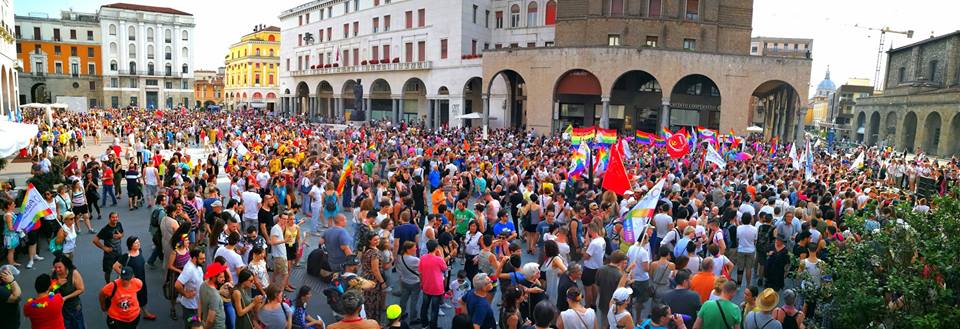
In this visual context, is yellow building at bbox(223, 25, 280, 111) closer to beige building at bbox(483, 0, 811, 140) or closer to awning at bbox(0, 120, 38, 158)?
beige building at bbox(483, 0, 811, 140)

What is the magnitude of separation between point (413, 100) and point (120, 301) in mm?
45932

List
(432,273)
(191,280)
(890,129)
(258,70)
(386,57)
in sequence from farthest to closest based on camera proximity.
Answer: (258,70)
(890,129)
(386,57)
(432,273)
(191,280)

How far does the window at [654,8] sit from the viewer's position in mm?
38188

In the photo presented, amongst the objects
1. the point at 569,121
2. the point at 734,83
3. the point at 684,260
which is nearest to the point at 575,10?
the point at 569,121

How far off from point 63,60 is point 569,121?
77.1m

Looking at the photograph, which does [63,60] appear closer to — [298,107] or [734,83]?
[298,107]

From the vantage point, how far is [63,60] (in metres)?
80.2

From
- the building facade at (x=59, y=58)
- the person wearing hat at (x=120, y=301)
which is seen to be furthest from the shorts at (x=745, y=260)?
the building facade at (x=59, y=58)

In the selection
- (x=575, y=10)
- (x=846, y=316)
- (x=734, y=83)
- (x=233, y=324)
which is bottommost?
(x=233, y=324)

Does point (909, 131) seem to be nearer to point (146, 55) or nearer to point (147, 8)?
point (146, 55)

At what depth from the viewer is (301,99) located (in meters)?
64.4

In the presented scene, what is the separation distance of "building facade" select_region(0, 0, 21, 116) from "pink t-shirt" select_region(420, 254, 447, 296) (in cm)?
4243

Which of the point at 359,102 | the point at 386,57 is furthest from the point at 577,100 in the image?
the point at 359,102

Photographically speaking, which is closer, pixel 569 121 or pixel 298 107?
pixel 569 121
